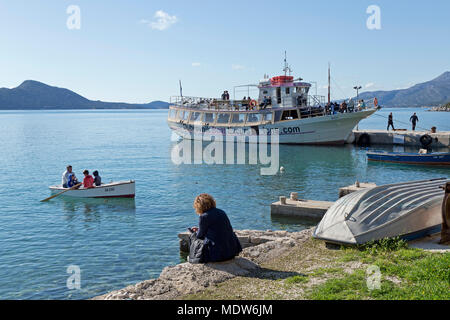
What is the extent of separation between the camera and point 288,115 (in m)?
53.2

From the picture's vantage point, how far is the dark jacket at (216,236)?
8.73 metres

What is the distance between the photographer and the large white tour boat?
51281mm

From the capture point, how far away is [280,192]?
85.5 feet

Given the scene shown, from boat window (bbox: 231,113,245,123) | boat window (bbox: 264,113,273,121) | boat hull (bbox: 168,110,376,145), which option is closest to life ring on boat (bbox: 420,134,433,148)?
boat hull (bbox: 168,110,376,145)

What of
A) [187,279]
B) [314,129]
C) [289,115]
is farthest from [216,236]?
[289,115]

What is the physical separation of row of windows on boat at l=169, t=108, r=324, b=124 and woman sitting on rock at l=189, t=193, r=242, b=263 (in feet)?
144

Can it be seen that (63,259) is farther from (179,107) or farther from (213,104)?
(179,107)

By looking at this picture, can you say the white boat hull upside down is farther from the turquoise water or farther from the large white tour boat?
the large white tour boat

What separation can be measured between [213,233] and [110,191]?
52.2 ft

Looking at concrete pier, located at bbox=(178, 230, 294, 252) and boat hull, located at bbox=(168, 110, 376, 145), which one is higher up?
boat hull, located at bbox=(168, 110, 376, 145)

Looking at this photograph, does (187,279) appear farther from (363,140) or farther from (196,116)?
(196,116)

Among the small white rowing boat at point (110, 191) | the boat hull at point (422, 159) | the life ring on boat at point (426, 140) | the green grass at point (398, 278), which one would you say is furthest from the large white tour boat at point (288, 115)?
the green grass at point (398, 278)
